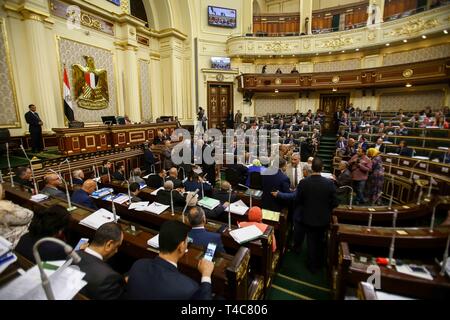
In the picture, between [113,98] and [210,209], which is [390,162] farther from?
[113,98]

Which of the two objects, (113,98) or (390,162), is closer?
(390,162)

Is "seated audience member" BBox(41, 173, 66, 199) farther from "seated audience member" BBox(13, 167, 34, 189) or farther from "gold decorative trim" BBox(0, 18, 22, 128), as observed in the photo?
"gold decorative trim" BBox(0, 18, 22, 128)

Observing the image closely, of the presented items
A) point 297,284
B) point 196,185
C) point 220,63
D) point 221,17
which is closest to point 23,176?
point 196,185

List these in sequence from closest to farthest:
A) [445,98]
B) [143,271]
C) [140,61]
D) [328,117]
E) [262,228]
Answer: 1. [143,271]
2. [262,228]
3. [445,98]
4. [140,61]
5. [328,117]

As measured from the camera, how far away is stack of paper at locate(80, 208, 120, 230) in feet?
8.55

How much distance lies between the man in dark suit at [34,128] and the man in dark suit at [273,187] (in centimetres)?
688

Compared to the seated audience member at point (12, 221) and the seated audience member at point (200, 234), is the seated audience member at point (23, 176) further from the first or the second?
the seated audience member at point (200, 234)

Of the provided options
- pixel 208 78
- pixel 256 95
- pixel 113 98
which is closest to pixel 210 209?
pixel 113 98

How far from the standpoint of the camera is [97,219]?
2721mm

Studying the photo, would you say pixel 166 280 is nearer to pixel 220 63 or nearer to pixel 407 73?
pixel 407 73

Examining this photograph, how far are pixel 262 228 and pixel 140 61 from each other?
12093 millimetres

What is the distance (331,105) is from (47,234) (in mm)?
15873
